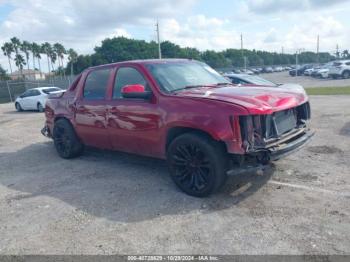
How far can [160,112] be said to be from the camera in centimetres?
471

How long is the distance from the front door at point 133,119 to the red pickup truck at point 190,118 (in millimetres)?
15

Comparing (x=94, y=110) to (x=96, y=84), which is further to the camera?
(x=96, y=84)

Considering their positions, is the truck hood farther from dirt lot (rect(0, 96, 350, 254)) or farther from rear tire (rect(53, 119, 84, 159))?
rear tire (rect(53, 119, 84, 159))

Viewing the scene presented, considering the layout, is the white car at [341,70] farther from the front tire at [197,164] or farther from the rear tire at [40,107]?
the front tire at [197,164]

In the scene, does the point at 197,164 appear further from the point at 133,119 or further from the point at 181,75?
the point at 181,75

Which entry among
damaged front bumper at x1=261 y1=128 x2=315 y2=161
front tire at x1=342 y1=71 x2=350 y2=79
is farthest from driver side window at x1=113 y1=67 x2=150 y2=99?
front tire at x1=342 y1=71 x2=350 y2=79

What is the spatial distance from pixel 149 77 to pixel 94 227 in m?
2.28

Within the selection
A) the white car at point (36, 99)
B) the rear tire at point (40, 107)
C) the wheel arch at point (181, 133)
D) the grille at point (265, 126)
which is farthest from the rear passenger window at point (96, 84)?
the rear tire at point (40, 107)

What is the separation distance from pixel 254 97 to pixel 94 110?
2.88 meters

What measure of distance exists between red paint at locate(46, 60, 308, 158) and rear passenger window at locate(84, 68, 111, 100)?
0.12 metres

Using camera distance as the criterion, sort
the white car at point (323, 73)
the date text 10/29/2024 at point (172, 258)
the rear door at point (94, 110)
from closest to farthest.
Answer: the date text 10/29/2024 at point (172, 258) < the rear door at point (94, 110) < the white car at point (323, 73)

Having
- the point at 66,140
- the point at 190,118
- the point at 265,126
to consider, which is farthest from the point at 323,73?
the point at 190,118

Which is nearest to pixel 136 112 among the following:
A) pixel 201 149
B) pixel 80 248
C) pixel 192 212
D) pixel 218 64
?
pixel 201 149

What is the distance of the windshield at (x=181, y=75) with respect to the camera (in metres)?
4.97
